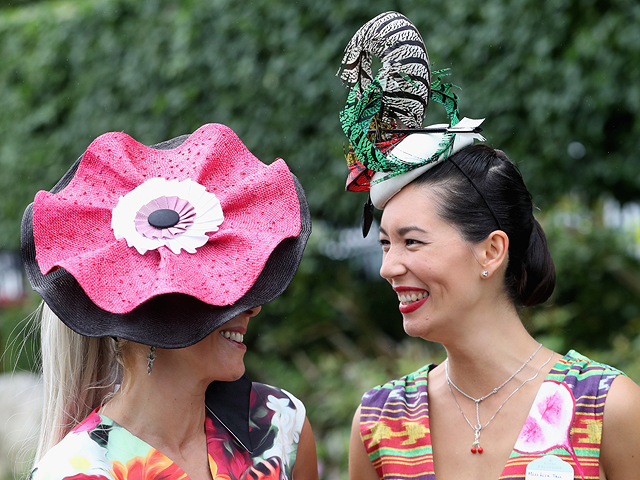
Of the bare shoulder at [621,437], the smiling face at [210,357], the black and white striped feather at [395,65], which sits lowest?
the bare shoulder at [621,437]

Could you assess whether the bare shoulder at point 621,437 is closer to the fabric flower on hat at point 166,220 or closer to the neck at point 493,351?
the neck at point 493,351

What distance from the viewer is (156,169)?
2.03m

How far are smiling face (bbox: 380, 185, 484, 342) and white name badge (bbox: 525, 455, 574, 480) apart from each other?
455mm

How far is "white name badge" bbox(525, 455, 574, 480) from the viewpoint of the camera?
189cm

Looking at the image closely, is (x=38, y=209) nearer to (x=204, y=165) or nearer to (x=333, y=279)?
(x=204, y=165)

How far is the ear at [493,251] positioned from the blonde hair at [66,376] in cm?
116

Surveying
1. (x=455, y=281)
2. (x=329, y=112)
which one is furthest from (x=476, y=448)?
(x=329, y=112)

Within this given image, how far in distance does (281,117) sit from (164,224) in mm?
3970

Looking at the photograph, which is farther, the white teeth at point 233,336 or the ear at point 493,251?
the ear at point 493,251

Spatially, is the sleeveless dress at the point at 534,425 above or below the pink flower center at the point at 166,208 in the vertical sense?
below

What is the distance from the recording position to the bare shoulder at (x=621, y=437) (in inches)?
74.2

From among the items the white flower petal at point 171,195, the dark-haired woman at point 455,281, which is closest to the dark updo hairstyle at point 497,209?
the dark-haired woman at point 455,281

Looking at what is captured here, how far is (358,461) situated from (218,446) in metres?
0.54

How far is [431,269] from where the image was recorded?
2066 mm
